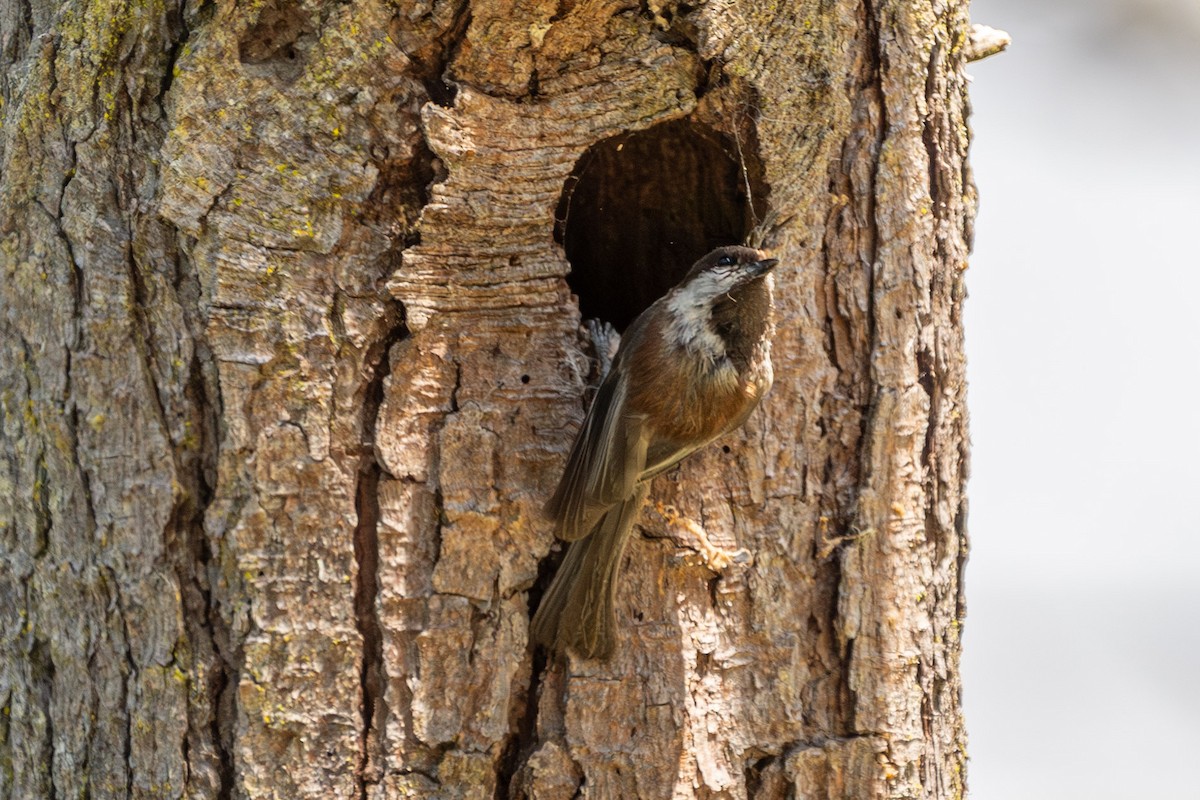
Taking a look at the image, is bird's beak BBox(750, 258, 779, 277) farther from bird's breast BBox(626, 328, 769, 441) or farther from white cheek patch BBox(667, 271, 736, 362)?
bird's breast BBox(626, 328, 769, 441)

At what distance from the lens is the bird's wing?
217 centimetres

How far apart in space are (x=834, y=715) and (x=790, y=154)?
1179 mm

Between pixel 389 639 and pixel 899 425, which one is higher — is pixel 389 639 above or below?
below

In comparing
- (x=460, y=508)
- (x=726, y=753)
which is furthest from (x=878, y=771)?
(x=460, y=508)

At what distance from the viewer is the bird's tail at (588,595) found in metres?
2.14

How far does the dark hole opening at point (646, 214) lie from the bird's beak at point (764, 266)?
22 centimetres

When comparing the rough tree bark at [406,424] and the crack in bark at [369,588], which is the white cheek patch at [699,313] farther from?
the crack in bark at [369,588]

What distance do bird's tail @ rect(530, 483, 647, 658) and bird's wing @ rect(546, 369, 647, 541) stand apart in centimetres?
5

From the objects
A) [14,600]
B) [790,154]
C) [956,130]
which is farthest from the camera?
[956,130]

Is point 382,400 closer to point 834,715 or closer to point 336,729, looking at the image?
point 336,729

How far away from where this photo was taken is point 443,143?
7.10ft

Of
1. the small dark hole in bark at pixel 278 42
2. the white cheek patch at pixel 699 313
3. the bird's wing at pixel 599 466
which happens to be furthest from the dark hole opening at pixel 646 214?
the small dark hole in bark at pixel 278 42

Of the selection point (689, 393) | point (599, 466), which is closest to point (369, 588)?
point (599, 466)

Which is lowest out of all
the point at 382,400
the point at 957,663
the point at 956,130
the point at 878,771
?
the point at 878,771
